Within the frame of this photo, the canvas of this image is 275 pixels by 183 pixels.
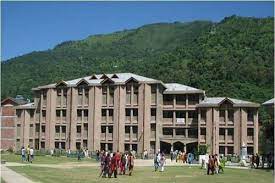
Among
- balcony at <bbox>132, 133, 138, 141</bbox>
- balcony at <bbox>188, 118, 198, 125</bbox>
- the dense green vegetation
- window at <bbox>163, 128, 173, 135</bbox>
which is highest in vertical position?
the dense green vegetation

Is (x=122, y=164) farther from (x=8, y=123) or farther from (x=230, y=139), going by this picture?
(x=8, y=123)

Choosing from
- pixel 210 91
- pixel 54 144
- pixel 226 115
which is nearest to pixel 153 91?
pixel 226 115

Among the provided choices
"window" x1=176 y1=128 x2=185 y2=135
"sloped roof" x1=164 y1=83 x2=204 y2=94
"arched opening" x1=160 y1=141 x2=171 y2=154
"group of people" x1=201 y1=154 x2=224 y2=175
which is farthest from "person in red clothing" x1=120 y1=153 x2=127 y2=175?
"window" x1=176 y1=128 x2=185 y2=135

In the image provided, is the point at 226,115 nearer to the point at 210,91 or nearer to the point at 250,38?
the point at 210,91

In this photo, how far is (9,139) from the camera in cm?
9312

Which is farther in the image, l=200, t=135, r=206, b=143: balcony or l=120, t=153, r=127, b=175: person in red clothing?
l=200, t=135, r=206, b=143: balcony

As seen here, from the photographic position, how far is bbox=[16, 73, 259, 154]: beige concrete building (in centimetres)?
7562

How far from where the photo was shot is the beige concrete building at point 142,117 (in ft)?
248

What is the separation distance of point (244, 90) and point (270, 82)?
1019 cm

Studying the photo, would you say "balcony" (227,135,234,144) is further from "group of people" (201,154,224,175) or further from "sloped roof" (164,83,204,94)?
"group of people" (201,154,224,175)

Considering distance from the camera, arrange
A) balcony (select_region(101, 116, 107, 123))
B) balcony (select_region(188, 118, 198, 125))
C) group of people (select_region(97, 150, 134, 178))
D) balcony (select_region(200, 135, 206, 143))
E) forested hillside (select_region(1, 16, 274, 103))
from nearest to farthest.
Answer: group of people (select_region(97, 150, 134, 178)) < balcony (select_region(200, 135, 206, 143)) < balcony (select_region(188, 118, 198, 125)) < balcony (select_region(101, 116, 107, 123)) < forested hillside (select_region(1, 16, 274, 103))

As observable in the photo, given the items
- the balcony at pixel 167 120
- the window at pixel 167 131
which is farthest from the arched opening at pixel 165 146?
the balcony at pixel 167 120

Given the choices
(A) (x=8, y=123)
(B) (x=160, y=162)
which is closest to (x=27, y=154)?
(B) (x=160, y=162)

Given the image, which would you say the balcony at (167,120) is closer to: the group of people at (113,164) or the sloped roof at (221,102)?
the sloped roof at (221,102)
